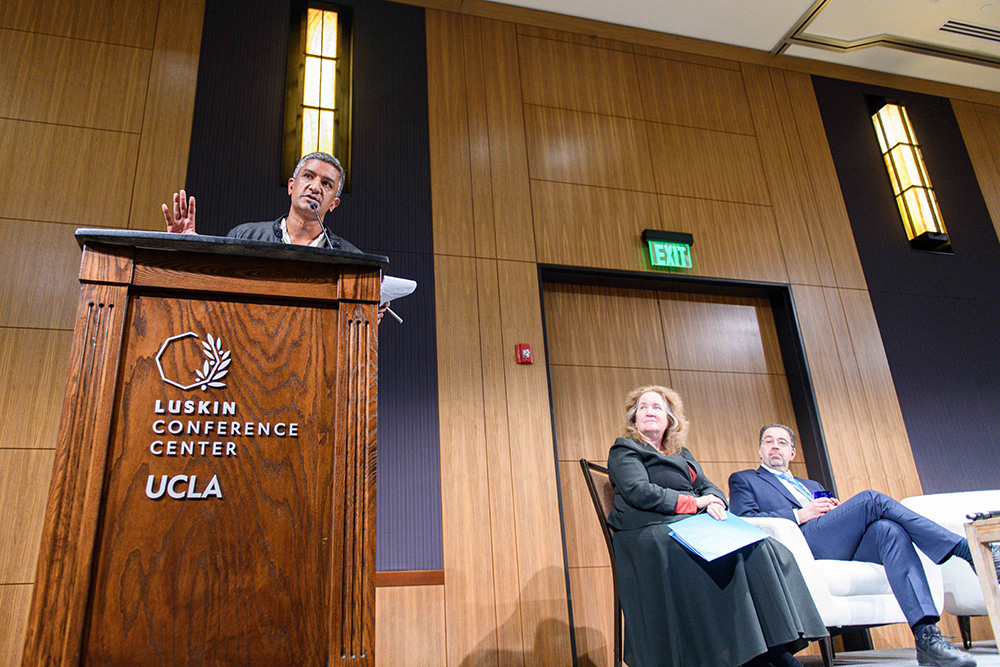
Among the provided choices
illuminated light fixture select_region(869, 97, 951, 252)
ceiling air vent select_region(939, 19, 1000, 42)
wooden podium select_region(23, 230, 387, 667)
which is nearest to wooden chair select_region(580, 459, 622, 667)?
wooden podium select_region(23, 230, 387, 667)

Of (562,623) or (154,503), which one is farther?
(562,623)

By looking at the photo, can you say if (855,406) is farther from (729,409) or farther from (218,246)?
(218,246)

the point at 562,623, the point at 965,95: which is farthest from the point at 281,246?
the point at 965,95

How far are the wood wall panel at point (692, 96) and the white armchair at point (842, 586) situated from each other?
294 centimetres

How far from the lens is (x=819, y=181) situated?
4918mm

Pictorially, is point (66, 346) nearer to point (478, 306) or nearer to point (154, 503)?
point (478, 306)

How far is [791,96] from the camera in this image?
16.9 feet

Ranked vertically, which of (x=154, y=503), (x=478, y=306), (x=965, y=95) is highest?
(x=965, y=95)

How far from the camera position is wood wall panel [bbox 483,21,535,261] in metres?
4.04

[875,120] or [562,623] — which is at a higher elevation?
[875,120]

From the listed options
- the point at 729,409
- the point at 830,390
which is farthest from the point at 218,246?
the point at 830,390

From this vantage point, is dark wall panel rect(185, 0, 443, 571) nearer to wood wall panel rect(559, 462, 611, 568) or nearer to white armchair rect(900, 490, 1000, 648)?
wood wall panel rect(559, 462, 611, 568)

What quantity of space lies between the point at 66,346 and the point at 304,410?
2503 mm

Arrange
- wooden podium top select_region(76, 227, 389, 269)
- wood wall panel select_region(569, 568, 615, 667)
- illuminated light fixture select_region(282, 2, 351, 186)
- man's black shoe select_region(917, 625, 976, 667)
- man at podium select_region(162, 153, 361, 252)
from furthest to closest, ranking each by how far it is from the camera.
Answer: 1. illuminated light fixture select_region(282, 2, 351, 186)
2. wood wall panel select_region(569, 568, 615, 667)
3. man's black shoe select_region(917, 625, 976, 667)
4. man at podium select_region(162, 153, 361, 252)
5. wooden podium top select_region(76, 227, 389, 269)
